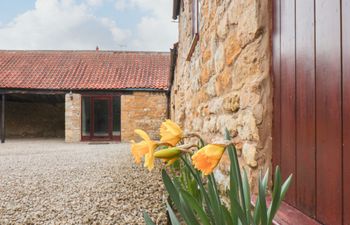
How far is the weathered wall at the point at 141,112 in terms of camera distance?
12.5 meters

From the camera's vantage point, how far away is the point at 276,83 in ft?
5.06

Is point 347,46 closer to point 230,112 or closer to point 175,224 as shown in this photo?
point 175,224

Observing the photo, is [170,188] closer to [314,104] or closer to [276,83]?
[314,104]

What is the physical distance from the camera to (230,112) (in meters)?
2.12

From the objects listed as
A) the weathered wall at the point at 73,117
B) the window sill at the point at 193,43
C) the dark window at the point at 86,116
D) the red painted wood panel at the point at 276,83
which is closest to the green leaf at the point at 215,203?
the red painted wood panel at the point at 276,83

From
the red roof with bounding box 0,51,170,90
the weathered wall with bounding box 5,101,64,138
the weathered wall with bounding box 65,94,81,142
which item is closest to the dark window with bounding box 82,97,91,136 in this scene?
the weathered wall with bounding box 65,94,81,142

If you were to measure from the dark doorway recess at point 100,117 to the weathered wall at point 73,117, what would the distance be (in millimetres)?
236

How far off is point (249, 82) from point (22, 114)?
1689cm

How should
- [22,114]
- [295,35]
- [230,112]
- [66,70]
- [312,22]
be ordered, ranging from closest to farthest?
[312,22]
[295,35]
[230,112]
[66,70]
[22,114]

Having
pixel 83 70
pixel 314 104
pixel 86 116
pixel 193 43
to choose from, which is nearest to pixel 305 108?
pixel 314 104

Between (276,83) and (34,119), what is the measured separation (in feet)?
55.4

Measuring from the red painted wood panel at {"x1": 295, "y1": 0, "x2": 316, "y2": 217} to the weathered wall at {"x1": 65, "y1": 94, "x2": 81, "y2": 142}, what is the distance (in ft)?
39.8

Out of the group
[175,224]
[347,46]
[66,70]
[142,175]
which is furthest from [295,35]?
[66,70]

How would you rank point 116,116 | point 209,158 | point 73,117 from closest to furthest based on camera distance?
point 209,158, point 73,117, point 116,116
